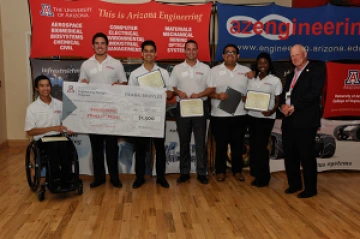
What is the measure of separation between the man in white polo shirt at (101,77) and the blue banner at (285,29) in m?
1.39

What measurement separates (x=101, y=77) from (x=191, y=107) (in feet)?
3.59

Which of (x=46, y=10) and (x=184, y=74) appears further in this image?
(x=46, y=10)

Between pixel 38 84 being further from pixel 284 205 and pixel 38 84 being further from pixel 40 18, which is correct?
pixel 284 205

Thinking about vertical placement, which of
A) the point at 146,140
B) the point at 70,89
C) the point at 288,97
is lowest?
the point at 146,140

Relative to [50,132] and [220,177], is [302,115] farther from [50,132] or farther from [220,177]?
[50,132]

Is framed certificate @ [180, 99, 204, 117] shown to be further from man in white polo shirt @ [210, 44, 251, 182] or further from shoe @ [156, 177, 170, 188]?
shoe @ [156, 177, 170, 188]

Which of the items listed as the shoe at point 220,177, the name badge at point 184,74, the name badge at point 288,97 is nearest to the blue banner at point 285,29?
the name badge at point 184,74

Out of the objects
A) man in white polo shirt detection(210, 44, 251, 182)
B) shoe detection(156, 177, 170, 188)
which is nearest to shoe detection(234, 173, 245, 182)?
man in white polo shirt detection(210, 44, 251, 182)

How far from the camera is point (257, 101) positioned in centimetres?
388

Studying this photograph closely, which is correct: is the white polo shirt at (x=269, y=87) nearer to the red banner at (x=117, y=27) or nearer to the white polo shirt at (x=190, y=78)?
the white polo shirt at (x=190, y=78)

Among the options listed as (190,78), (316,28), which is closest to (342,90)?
(316,28)

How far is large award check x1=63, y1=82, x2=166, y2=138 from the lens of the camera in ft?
12.5

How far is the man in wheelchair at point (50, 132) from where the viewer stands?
3477 millimetres

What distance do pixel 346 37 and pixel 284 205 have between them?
2.50m
